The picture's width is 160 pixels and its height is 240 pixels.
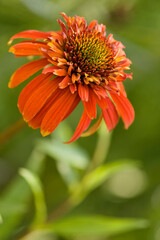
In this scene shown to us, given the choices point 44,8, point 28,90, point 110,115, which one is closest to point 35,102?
point 28,90

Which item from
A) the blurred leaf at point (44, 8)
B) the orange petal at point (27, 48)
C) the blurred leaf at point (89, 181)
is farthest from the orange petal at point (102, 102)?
the blurred leaf at point (44, 8)

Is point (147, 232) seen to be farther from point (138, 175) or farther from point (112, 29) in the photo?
point (112, 29)

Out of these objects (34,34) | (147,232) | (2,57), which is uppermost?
(2,57)

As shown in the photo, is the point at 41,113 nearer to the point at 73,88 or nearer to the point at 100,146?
the point at 73,88

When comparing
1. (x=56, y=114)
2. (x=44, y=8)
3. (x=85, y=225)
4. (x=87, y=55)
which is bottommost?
(x=85, y=225)

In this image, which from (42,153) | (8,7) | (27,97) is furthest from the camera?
(8,7)

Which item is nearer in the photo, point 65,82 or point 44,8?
point 65,82

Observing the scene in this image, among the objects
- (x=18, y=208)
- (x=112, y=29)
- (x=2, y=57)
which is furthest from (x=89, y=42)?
(x=112, y=29)

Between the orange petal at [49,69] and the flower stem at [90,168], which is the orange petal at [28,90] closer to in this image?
the orange petal at [49,69]
